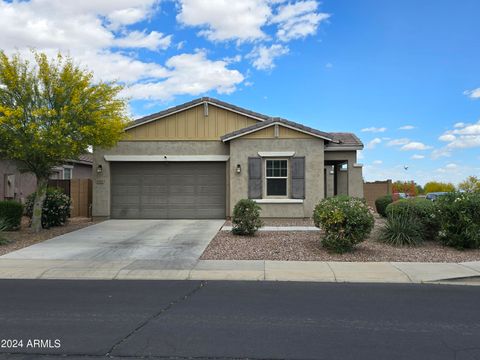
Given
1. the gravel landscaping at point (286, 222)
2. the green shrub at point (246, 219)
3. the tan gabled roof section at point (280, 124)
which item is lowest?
the gravel landscaping at point (286, 222)

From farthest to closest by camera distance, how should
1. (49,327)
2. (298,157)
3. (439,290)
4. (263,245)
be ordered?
(298,157) → (263,245) → (439,290) → (49,327)

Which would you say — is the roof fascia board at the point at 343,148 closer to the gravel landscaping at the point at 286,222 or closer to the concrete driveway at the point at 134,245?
the gravel landscaping at the point at 286,222

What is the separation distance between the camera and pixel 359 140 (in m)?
19.0

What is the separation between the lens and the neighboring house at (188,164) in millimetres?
17875

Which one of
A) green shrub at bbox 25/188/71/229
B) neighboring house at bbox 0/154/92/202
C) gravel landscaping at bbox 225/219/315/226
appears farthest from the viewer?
neighboring house at bbox 0/154/92/202

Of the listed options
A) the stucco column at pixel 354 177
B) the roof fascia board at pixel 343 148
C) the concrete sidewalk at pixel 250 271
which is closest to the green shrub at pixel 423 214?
the concrete sidewalk at pixel 250 271

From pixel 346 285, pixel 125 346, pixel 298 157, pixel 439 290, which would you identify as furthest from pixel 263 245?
pixel 125 346

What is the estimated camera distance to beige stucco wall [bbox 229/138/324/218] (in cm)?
1762

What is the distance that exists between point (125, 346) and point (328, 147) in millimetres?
14558

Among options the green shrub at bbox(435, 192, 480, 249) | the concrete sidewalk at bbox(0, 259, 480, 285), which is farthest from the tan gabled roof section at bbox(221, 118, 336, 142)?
the concrete sidewalk at bbox(0, 259, 480, 285)

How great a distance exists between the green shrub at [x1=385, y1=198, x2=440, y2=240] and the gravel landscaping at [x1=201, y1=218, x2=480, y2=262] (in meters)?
0.46

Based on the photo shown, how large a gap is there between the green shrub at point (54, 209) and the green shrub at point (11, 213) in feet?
2.67

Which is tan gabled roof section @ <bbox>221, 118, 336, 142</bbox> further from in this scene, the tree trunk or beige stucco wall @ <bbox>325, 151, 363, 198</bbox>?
the tree trunk

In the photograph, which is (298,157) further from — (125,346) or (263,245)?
(125,346)
